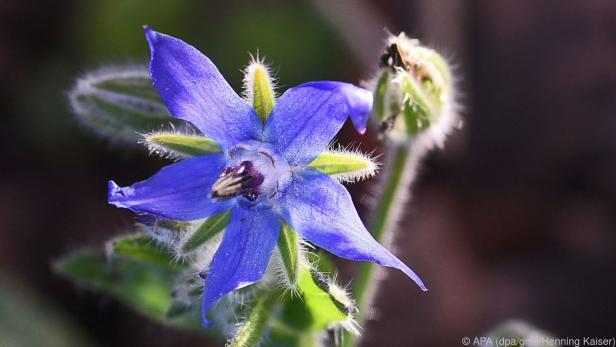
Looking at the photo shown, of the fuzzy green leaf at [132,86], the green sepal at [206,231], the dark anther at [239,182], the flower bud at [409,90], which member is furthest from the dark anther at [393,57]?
the fuzzy green leaf at [132,86]

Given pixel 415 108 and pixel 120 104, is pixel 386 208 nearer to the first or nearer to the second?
pixel 415 108

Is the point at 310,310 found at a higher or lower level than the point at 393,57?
lower

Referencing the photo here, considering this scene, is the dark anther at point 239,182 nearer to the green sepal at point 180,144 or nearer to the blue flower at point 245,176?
the blue flower at point 245,176

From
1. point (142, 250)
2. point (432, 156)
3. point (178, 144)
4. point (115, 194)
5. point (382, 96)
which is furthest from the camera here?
point (432, 156)

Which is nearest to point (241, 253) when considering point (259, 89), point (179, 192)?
point (179, 192)

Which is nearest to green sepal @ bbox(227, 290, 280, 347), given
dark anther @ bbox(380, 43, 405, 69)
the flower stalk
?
the flower stalk

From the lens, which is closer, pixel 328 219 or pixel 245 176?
pixel 328 219

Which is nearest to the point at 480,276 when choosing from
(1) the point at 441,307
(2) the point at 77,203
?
(1) the point at 441,307
